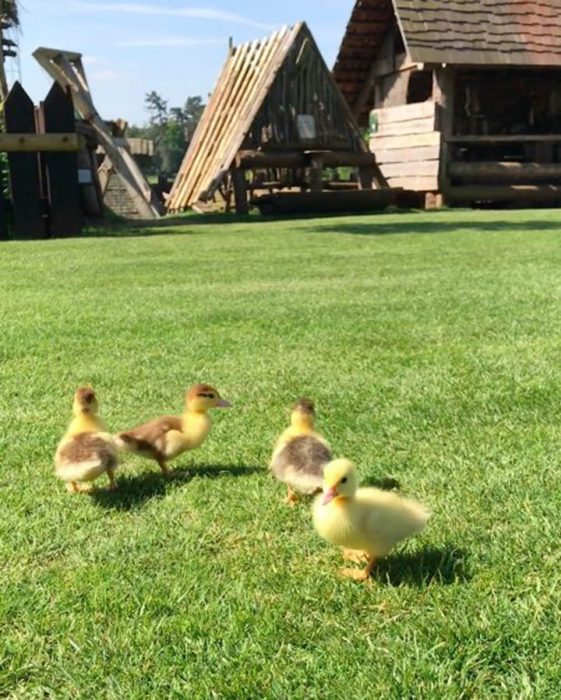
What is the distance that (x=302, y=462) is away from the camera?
2.89 meters

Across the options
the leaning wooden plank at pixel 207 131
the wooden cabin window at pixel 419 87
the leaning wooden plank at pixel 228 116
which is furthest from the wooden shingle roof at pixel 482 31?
the leaning wooden plank at pixel 207 131

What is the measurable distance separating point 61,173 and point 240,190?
271 inches

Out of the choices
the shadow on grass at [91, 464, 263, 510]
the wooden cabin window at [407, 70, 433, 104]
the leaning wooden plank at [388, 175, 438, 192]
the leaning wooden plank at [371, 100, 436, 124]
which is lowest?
the shadow on grass at [91, 464, 263, 510]

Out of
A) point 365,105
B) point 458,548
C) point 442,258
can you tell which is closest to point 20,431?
point 458,548

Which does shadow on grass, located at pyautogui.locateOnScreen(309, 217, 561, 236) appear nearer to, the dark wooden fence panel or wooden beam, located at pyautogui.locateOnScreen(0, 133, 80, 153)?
the dark wooden fence panel

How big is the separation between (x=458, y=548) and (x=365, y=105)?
26541 mm

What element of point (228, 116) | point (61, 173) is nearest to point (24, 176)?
point (61, 173)

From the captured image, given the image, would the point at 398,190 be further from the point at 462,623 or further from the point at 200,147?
the point at 462,623

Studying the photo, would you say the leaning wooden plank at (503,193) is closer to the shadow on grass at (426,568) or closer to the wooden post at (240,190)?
the wooden post at (240,190)

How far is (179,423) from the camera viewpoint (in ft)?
10.8

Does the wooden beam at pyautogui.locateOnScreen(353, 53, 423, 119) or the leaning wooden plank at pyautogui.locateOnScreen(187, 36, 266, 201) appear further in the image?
the wooden beam at pyautogui.locateOnScreen(353, 53, 423, 119)

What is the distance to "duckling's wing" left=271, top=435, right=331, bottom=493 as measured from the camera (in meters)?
2.85

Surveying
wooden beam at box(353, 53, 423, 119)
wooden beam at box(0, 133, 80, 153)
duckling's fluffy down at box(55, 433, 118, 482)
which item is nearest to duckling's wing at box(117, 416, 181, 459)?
duckling's fluffy down at box(55, 433, 118, 482)

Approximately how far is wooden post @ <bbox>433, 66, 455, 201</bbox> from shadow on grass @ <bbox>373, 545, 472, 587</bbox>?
2083cm
